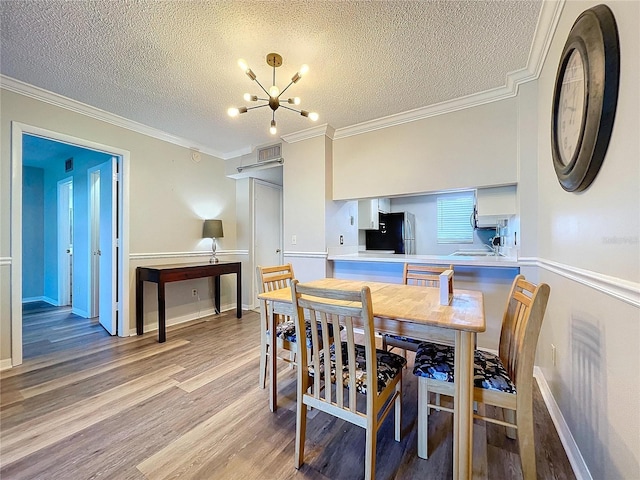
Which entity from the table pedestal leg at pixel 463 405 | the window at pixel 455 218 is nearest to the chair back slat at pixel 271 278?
the table pedestal leg at pixel 463 405

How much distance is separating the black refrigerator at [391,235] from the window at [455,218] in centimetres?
77

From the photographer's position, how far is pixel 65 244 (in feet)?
15.2

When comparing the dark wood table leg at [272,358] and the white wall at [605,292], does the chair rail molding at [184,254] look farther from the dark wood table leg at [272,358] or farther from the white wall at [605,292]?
the white wall at [605,292]

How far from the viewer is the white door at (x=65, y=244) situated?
15.0ft

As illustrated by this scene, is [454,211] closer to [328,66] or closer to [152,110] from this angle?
[328,66]

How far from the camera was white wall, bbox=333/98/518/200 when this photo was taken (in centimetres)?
254

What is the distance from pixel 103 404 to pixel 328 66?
3.00 m

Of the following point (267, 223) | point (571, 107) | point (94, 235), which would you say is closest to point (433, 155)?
point (571, 107)

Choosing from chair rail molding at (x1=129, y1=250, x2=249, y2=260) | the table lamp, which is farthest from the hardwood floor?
the table lamp

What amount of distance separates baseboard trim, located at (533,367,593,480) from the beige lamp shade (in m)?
3.84

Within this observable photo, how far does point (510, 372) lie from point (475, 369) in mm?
192

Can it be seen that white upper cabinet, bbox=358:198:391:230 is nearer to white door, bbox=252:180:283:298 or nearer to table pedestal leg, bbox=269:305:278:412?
white door, bbox=252:180:283:298

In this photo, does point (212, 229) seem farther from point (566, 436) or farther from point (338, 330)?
point (566, 436)

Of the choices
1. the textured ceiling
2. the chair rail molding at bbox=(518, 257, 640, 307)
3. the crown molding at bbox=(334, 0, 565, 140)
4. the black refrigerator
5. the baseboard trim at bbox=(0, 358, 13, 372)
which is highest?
the textured ceiling
